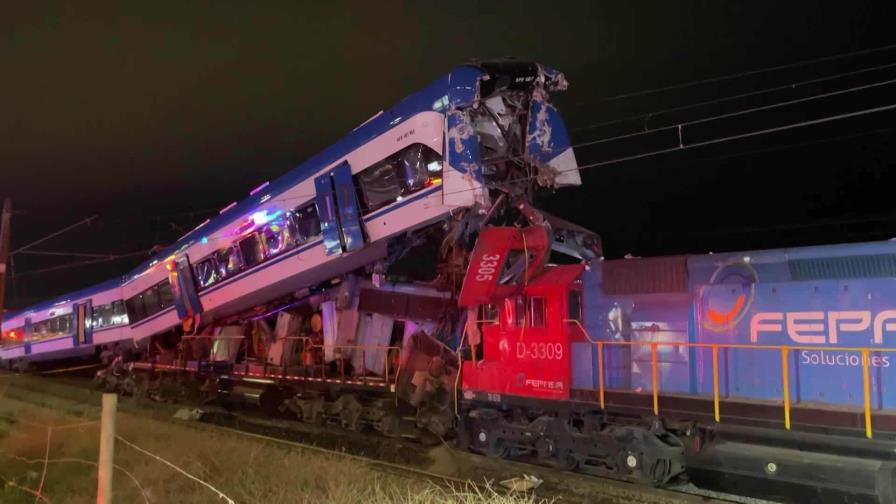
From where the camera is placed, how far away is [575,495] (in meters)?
8.80

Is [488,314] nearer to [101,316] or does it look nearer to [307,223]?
[307,223]

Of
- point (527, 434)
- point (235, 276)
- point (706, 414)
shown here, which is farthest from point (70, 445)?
point (706, 414)

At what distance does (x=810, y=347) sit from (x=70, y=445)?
11412 millimetres

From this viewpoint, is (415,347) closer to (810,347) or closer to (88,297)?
(810,347)


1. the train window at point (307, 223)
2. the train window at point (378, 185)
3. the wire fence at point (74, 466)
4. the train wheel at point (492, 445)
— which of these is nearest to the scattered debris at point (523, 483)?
the train wheel at point (492, 445)

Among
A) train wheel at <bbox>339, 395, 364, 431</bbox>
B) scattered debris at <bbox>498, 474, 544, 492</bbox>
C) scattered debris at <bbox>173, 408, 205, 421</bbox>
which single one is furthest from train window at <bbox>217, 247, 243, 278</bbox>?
scattered debris at <bbox>498, 474, 544, 492</bbox>

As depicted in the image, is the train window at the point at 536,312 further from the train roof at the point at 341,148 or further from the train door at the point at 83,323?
the train door at the point at 83,323

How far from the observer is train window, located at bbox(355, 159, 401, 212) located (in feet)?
40.0

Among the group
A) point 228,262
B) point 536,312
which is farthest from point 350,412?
point 536,312

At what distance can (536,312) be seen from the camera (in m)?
10.5

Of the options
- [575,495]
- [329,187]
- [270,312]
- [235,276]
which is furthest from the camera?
[270,312]

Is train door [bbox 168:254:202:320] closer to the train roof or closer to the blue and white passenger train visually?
the blue and white passenger train

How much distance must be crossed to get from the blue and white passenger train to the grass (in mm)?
4233

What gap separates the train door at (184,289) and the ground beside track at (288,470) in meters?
4.45
